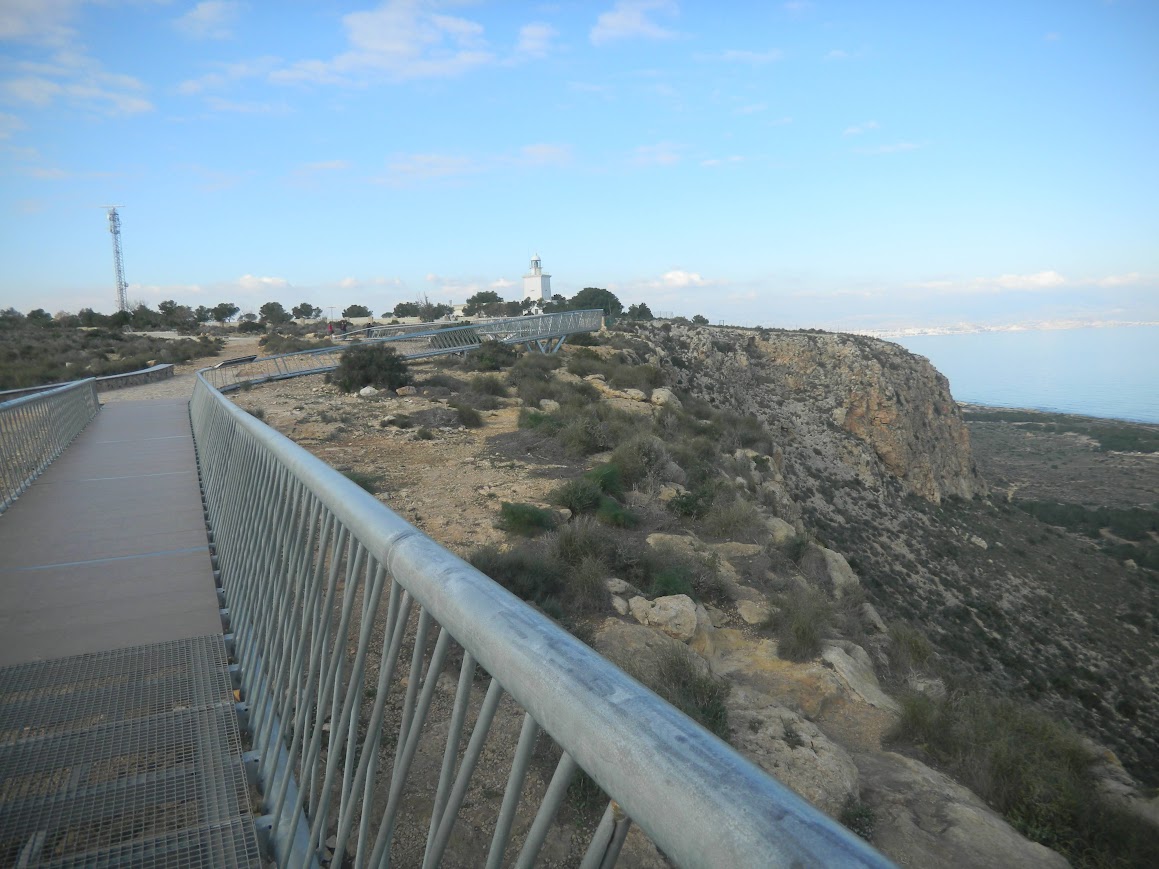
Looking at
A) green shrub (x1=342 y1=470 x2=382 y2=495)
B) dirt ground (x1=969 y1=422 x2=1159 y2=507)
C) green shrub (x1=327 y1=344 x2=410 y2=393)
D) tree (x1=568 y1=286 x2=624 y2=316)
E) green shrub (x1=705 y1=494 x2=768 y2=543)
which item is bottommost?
dirt ground (x1=969 y1=422 x2=1159 y2=507)

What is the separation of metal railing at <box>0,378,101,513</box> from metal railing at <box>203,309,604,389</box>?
8766mm

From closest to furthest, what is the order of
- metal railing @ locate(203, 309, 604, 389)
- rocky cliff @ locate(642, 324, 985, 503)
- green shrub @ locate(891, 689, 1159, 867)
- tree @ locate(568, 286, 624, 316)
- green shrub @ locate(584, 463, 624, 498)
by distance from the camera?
green shrub @ locate(891, 689, 1159, 867), green shrub @ locate(584, 463, 624, 498), metal railing @ locate(203, 309, 604, 389), rocky cliff @ locate(642, 324, 985, 503), tree @ locate(568, 286, 624, 316)

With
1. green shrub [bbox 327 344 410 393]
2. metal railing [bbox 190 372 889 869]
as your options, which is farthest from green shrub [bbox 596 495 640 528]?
green shrub [bbox 327 344 410 393]

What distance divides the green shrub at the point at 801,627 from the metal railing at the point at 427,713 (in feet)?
9.49

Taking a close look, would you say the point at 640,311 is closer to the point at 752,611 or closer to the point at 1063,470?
the point at 1063,470

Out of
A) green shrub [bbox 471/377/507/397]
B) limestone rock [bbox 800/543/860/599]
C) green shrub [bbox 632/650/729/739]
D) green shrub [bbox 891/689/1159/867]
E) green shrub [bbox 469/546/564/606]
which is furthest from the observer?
green shrub [bbox 471/377/507/397]

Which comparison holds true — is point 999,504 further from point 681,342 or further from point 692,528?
point 692,528

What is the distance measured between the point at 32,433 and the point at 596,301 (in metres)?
53.7

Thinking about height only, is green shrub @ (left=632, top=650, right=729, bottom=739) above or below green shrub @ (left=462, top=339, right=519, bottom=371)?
below

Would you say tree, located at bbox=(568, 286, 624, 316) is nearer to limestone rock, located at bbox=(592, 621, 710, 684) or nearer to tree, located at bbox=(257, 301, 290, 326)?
tree, located at bbox=(257, 301, 290, 326)

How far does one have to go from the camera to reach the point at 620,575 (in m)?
6.75

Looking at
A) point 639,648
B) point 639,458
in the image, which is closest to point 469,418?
point 639,458

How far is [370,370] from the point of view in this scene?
724 inches

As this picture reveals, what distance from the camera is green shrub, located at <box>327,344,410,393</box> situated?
1820 cm
